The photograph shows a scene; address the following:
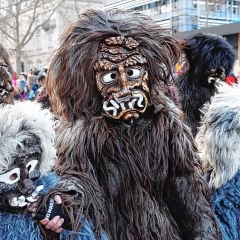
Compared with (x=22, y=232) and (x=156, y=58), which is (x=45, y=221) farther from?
(x=156, y=58)

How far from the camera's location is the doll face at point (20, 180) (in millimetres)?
1141

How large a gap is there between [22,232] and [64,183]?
19 centimetres

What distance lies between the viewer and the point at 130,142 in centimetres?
149

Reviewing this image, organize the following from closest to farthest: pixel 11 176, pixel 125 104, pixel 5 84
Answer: pixel 11 176 < pixel 125 104 < pixel 5 84

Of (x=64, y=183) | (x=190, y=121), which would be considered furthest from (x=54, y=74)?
(x=190, y=121)

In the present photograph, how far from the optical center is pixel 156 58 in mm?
1532

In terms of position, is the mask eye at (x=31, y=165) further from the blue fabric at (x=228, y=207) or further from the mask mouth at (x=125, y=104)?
the blue fabric at (x=228, y=207)

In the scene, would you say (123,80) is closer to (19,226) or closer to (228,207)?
(19,226)

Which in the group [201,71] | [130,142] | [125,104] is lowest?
[201,71]

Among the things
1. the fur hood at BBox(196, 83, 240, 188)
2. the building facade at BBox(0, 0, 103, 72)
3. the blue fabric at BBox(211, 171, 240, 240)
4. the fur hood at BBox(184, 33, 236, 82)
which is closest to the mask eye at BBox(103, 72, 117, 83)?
the fur hood at BBox(196, 83, 240, 188)

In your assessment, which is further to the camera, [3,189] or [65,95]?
[65,95]

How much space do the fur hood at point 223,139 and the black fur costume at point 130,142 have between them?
0.50ft

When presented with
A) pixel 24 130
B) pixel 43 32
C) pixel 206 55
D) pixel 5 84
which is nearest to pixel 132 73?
pixel 24 130

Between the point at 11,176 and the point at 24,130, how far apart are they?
0.43 feet
